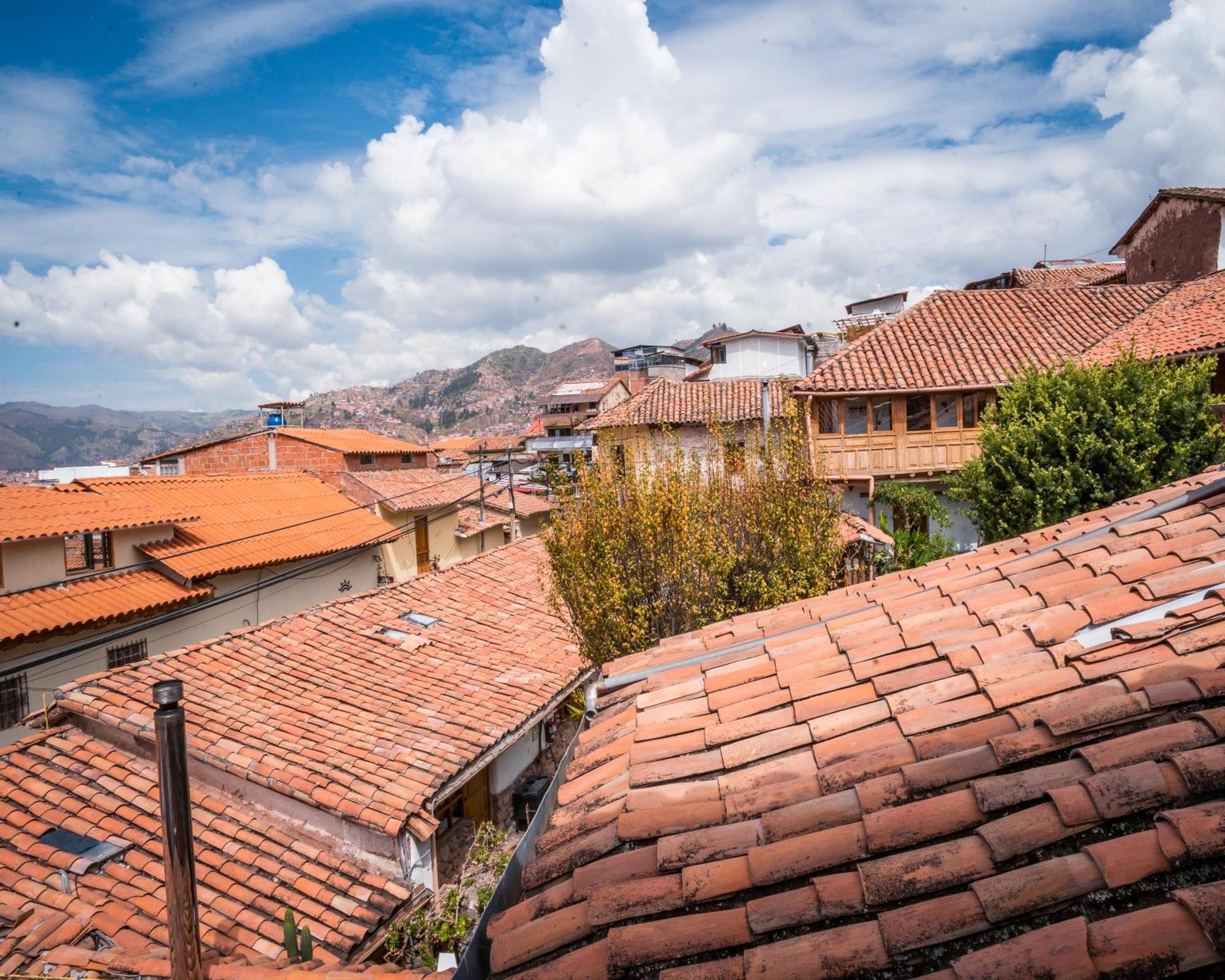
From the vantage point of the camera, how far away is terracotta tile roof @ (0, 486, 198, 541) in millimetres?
16062

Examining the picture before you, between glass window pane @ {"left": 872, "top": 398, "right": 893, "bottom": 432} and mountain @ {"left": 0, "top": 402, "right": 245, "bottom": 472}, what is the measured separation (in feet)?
287

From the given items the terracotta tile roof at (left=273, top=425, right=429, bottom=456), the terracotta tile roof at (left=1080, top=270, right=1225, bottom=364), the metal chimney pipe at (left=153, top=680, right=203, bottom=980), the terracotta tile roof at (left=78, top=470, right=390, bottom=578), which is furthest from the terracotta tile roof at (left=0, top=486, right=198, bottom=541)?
the terracotta tile roof at (left=1080, top=270, right=1225, bottom=364)

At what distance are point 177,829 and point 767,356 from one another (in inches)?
1555

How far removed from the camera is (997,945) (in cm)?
176

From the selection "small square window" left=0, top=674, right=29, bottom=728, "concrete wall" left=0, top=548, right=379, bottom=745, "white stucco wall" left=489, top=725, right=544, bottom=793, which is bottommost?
"white stucco wall" left=489, top=725, right=544, bottom=793

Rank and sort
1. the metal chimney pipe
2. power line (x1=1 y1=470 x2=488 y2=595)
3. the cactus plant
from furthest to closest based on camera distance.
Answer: power line (x1=1 y1=470 x2=488 y2=595) → the cactus plant → the metal chimney pipe

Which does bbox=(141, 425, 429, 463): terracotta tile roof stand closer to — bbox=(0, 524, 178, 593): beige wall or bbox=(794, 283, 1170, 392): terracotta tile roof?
bbox=(0, 524, 178, 593): beige wall

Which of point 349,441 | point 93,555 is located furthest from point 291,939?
point 349,441

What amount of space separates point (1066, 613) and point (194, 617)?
20.6 m

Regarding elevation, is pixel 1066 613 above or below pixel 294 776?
above

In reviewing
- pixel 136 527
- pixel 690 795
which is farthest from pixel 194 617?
pixel 690 795

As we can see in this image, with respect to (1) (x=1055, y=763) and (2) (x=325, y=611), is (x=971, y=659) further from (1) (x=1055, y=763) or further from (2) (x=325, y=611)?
(2) (x=325, y=611)

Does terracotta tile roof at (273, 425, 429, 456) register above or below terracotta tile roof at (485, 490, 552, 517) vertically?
above

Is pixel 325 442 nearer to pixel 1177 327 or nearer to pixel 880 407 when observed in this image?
pixel 880 407
